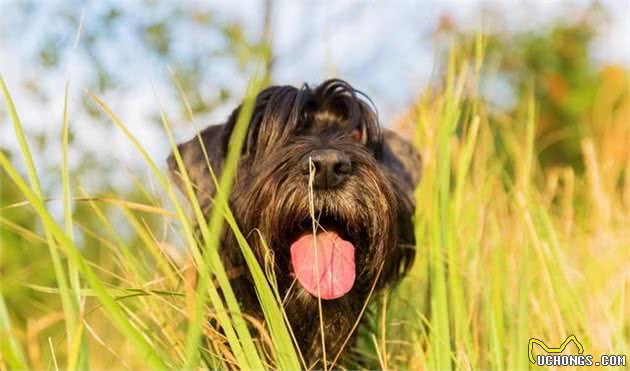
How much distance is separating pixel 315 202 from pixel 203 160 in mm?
900

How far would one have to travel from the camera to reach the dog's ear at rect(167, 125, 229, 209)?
11.0 feet

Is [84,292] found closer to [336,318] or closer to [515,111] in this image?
[336,318]

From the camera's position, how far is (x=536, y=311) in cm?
366

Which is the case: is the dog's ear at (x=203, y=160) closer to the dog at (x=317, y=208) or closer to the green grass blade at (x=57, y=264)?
the dog at (x=317, y=208)

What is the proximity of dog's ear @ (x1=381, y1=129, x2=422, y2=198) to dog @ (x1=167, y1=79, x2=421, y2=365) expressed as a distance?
337 millimetres

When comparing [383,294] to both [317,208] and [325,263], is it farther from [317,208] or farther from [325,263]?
[317,208]

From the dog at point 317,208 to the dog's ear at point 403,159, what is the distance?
0.34 m

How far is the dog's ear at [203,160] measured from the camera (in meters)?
3.34

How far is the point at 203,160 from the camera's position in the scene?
136 inches

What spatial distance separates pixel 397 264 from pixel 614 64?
835 centimetres

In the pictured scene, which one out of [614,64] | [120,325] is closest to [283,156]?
[120,325]

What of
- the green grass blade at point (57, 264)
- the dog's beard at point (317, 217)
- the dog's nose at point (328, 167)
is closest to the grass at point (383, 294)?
the green grass blade at point (57, 264)

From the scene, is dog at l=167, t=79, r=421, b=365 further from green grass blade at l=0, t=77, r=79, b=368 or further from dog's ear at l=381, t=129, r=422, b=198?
green grass blade at l=0, t=77, r=79, b=368

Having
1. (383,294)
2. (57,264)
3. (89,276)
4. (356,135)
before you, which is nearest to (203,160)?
(356,135)
